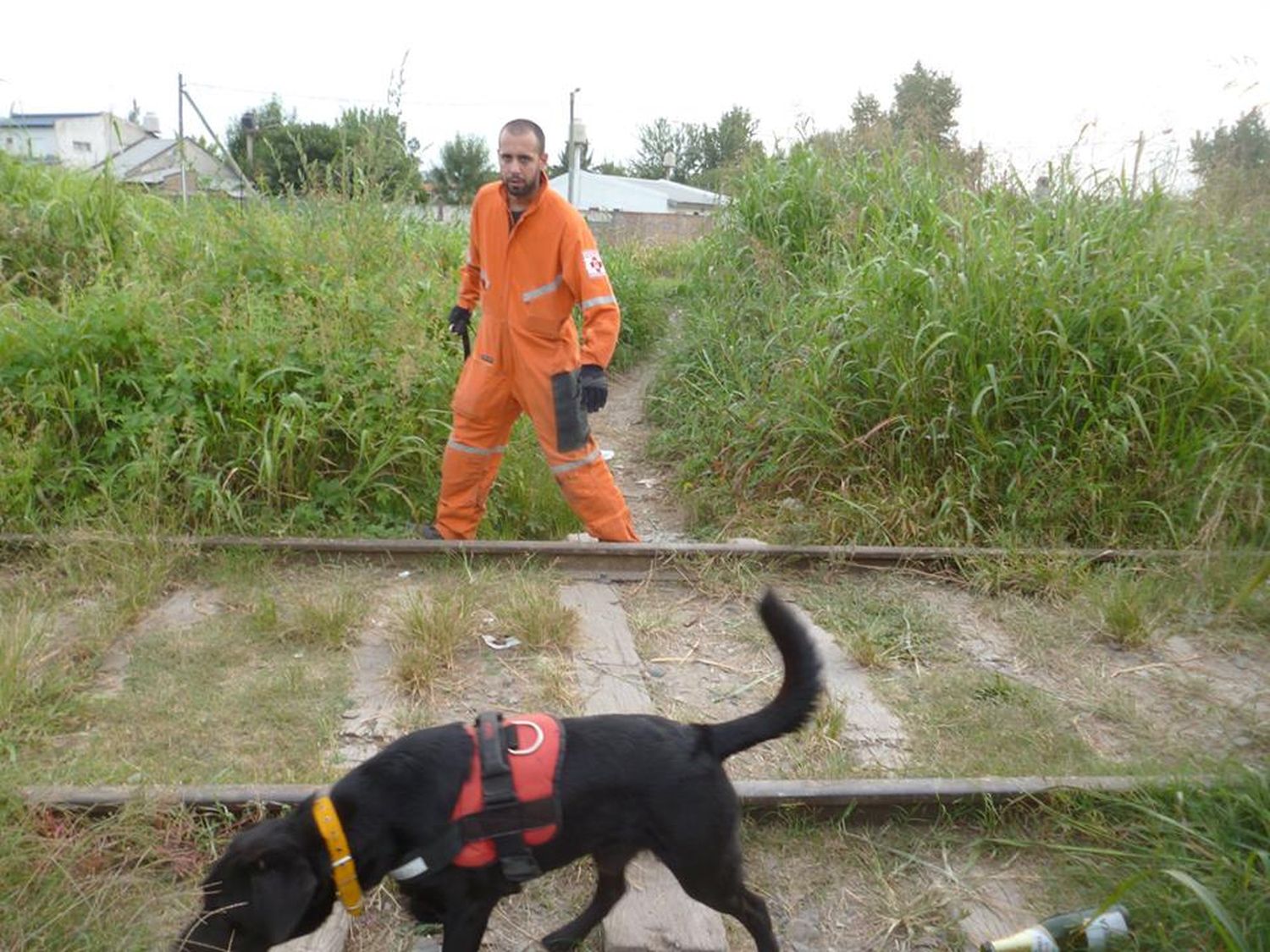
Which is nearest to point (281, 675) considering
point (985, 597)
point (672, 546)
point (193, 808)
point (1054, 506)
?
point (193, 808)

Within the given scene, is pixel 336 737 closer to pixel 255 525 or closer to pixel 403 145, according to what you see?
pixel 255 525

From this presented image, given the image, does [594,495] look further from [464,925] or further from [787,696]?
[464,925]

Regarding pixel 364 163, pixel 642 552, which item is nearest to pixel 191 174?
pixel 364 163

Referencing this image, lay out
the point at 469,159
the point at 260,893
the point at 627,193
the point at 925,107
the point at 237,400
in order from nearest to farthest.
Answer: the point at 260,893 → the point at 237,400 → the point at 925,107 → the point at 469,159 → the point at 627,193

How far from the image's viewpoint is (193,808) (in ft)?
8.97

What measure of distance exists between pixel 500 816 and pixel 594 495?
2.91 m

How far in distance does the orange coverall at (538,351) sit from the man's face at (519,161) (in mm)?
99

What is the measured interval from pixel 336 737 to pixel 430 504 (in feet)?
7.82

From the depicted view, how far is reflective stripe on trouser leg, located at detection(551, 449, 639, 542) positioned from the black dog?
2.61 m

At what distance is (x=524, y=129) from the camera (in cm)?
452

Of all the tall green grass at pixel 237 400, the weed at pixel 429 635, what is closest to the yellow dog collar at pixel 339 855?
the weed at pixel 429 635

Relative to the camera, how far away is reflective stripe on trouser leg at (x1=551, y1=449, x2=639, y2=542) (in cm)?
495

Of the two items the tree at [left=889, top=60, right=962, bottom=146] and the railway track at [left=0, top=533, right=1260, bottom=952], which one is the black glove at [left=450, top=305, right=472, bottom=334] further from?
the tree at [left=889, top=60, right=962, bottom=146]

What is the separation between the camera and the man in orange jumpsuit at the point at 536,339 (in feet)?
15.2
